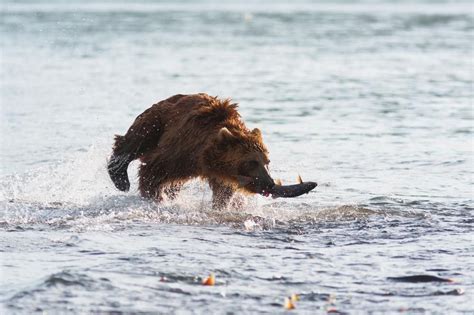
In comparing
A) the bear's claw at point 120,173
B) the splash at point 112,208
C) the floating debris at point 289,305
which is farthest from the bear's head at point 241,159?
the floating debris at point 289,305

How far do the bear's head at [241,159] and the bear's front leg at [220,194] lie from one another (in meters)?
0.23

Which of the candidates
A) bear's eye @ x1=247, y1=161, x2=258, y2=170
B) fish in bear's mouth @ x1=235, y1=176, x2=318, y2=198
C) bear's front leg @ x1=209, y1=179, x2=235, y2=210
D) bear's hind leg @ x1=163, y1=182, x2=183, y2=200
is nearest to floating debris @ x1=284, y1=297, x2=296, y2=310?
fish in bear's mouth @ x1=235, y1=176, x2=318, y2=198

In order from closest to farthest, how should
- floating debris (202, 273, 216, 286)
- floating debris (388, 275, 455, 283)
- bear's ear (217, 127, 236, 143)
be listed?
1. floating debris (202, 273, 216, 286)
2. floating debris (388, 275, 455, 283)
3. bear's ear (217, 127, 236, 143)

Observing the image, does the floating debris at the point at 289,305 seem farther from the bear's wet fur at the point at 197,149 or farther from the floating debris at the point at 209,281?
the bear's wet fur at the point at 197,149

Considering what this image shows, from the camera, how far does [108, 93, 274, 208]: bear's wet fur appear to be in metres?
9.34

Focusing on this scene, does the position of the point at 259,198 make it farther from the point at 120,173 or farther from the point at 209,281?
the point at 209,281

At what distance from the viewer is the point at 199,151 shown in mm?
9539

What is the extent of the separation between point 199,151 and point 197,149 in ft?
0.14

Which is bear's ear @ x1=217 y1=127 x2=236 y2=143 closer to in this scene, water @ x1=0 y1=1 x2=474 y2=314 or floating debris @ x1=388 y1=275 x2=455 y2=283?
water @ x1=0 y1=1 x2=474 y2=314

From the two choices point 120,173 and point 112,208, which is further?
point 120,173

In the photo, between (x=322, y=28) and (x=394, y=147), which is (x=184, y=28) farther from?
(x=394, y=147)

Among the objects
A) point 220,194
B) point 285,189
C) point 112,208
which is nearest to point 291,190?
point 285,189

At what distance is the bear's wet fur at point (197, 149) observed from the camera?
9.34 metres

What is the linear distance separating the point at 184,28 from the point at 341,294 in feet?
114
